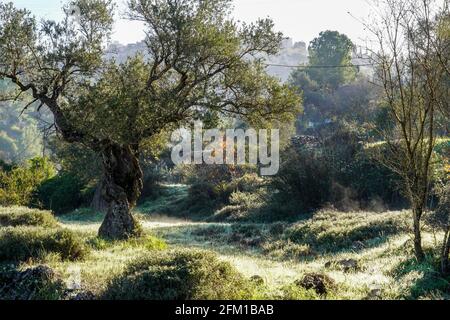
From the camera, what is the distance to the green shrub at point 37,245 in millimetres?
10062

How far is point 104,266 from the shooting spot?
9.45 m

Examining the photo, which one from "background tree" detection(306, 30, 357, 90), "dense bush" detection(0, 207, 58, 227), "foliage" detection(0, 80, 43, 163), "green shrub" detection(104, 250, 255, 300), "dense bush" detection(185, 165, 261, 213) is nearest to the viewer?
"green shrub" detection(104, 250, 255, 300)

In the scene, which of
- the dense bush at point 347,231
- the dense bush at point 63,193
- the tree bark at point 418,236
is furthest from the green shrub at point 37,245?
the dense bush at point 63,193

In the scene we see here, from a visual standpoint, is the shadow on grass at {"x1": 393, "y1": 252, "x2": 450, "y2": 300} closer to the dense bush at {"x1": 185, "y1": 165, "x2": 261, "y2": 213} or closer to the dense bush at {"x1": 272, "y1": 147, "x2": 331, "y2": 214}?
the dense bush at {"x1": 272, "y1": 147, "x2": 331, "y2": 214}

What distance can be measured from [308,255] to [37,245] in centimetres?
788

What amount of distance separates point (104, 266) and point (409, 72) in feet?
23.3

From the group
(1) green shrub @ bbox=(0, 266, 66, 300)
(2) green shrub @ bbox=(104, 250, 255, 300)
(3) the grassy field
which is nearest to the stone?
(3) the grassy field

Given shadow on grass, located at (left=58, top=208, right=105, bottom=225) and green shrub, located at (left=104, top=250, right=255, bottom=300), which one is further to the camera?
shadow on grass, located at (left=58, top=208, right=105, bottom=225)

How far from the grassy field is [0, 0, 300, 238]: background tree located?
282 centimetres

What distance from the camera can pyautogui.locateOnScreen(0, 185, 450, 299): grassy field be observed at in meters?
7.94

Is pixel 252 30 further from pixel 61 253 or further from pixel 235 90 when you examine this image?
pixel 61 253

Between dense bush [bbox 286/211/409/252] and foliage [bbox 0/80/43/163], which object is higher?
foliage [bbox 0/80/43/163]

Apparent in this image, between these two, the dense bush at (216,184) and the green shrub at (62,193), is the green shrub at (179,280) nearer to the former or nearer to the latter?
the dense bush at (216,184)
